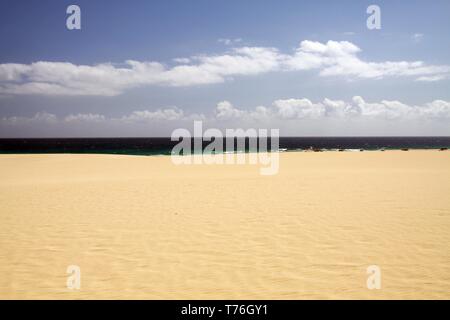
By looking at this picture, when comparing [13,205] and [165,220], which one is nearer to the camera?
[165,220]

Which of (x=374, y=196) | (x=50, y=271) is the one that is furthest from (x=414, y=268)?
(x=374, y=196)

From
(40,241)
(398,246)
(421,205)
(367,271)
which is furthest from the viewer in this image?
(421,205)

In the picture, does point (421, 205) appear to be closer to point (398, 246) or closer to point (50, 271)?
point (398, 246)

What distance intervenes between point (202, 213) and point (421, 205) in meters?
6.94

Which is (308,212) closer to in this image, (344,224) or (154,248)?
(344,224)

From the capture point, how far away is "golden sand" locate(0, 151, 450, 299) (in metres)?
5.40

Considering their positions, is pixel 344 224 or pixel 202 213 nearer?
pixel 344 224

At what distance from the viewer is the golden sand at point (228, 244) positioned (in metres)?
5.40

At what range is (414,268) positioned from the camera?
600cm

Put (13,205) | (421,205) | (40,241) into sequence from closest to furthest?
(40,241) < (421,205) < (13,205)

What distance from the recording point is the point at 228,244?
294 inches

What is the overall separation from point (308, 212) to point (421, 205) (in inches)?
151

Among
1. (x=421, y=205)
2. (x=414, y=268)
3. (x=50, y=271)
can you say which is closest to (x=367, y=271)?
(x=414, y=268)

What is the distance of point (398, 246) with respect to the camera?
23.5 ft
